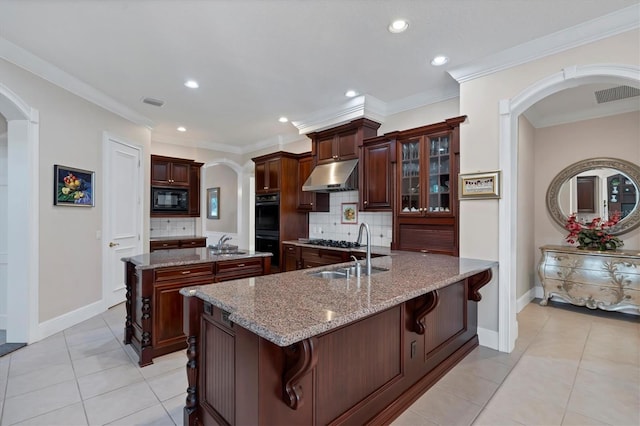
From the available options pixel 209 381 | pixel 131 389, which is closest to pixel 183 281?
pixel 131 389

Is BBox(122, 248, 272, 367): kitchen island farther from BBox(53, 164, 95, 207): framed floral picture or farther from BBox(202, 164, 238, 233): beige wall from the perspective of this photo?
BBox(202, 164, 238, 233): beige wall

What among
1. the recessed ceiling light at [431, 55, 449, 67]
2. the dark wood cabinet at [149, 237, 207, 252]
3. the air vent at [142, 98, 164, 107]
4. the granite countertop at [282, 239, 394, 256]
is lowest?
the dark wood cabinet at [149, 237, 207, 252]

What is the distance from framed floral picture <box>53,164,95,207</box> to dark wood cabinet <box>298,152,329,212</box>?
297 cm

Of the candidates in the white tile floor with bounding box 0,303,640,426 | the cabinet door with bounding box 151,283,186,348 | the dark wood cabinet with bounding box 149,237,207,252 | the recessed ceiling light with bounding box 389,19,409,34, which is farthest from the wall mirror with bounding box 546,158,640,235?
the dark wood cabinet with bounding box 149,237,207,252

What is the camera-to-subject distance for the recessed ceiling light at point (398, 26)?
248 centimetres

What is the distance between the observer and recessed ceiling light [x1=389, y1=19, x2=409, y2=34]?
97.5 inches

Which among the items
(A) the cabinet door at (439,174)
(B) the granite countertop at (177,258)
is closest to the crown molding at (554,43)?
(A) the cabinet door at (439,174)

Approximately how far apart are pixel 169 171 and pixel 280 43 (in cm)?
405

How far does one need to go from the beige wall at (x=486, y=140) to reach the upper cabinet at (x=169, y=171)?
198 inches

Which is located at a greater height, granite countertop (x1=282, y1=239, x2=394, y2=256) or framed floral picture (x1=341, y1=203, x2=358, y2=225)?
framed floral picture (x1=341, y1=203, x2=358, y2=225)

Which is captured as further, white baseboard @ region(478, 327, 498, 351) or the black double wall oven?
the black double wall oven

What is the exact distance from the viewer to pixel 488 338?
122 inches

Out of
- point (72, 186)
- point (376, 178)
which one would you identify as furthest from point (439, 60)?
point (72, 186)

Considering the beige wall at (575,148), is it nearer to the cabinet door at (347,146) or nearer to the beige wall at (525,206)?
the beige wall at (525,206)
